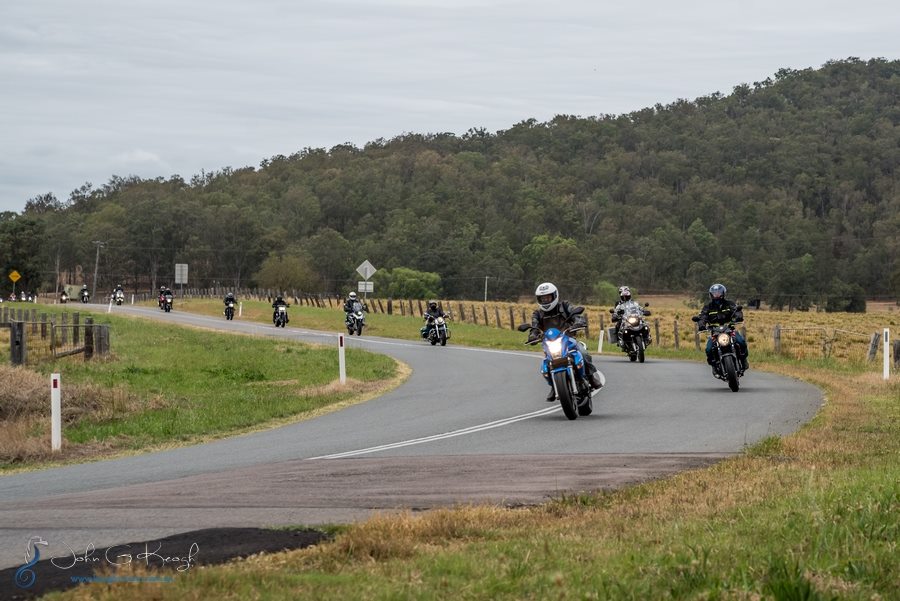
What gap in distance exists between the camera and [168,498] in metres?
10.5

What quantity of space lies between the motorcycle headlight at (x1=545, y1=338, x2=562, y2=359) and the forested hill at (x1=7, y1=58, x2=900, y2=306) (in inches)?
4033

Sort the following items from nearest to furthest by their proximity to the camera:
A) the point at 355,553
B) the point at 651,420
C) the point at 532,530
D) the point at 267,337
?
1. the point at 355,553
2. the point at 532,530
3. the point at 651,420
4. the point at 267,337

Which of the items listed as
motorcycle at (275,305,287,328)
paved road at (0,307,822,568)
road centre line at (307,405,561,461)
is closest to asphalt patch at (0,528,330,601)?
paved road at (0,307,822,568)

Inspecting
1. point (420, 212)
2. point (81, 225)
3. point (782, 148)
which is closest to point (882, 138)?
point (782, 148)

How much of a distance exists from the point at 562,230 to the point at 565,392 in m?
156

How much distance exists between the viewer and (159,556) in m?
7.50

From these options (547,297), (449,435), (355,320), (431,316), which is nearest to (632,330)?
(547,297)

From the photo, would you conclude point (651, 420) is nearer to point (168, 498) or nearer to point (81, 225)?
point (168, 498)

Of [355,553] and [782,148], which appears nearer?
[355,553]

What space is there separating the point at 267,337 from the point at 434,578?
1704 inches

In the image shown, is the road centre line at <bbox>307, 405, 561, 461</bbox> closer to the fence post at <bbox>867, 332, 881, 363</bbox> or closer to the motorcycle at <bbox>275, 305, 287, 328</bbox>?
the fence post at <bbox>867, 332, 881, 363</bbox>

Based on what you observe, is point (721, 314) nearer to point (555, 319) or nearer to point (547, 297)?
point (555, 319)

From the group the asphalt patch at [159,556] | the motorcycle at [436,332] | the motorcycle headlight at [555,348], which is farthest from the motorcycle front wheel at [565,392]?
the motorcycle at [436,332]

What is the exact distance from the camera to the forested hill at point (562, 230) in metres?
138
